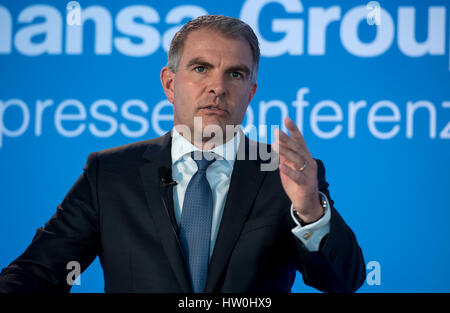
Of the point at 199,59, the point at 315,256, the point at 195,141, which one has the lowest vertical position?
the point at 315,256

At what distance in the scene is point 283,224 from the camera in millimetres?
2094

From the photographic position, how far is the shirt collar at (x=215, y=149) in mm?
2292

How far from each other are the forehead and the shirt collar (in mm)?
347

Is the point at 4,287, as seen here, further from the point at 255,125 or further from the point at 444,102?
the point at 444,102

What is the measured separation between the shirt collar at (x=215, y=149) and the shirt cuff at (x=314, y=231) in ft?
1.73

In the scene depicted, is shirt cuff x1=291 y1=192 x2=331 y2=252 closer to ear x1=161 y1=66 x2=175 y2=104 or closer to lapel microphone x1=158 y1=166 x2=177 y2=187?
lapel microphone x1=158 y1=166 x2=177 y2=187

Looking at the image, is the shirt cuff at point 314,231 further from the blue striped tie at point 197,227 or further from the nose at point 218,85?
the nose at point 218,85

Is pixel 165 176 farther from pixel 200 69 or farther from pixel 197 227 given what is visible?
pixel 200 69

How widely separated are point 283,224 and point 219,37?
2.85 ft

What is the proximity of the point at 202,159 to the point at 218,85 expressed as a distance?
33 cm

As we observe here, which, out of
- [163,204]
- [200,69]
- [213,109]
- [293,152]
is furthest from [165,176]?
[293,152]

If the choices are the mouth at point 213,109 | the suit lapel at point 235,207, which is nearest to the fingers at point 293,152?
the suit lapel at point 235,207

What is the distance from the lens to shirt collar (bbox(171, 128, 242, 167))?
2.29 m

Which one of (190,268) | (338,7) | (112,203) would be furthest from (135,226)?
(338,7)
